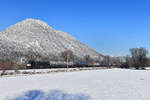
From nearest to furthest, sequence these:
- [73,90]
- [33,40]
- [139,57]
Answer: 1. [73,90]
2. [139,57]
3. [33,40]

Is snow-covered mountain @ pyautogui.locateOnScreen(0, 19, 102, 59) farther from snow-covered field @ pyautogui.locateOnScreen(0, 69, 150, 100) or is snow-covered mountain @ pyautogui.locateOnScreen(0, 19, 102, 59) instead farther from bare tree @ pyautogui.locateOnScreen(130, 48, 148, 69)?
snow-covered field @ pyautogui.locateOnScreen(0, 69, 150, 100)

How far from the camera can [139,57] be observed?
9112 cm

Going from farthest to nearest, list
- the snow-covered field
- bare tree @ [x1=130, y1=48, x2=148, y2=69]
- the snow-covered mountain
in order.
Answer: the snow-covered mountain
bare tree @ [x1=130, y1=48, x2=148, y2=69]
the snow-covered field

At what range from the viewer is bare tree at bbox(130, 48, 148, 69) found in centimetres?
8625

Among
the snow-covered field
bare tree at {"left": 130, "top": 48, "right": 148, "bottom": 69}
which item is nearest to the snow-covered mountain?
bare tree at {"left": 130, "top": 48, "right": 148, "bottom": 69}

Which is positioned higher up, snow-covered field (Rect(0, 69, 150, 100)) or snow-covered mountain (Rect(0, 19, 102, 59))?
snow-covered mountain (Rect(0, 19, 102, 59))

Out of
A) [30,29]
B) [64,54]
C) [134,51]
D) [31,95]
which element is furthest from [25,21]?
[31,95]

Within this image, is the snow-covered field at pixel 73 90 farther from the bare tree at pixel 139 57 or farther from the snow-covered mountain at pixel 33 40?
the snow-covered mountain at pixel 33 40

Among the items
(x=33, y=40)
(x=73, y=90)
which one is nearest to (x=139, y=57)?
(x=73, y=90)

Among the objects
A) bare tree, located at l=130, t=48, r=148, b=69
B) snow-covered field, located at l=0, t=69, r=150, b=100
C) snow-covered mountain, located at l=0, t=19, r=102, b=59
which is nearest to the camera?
snow-covered field, located at l=0, t=69, r=150, b=100

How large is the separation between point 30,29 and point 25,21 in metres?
26.4

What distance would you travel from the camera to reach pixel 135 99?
992cm

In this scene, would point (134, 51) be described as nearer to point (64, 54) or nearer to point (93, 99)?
point (64, 54)

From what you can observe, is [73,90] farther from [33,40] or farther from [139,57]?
[33,40]
